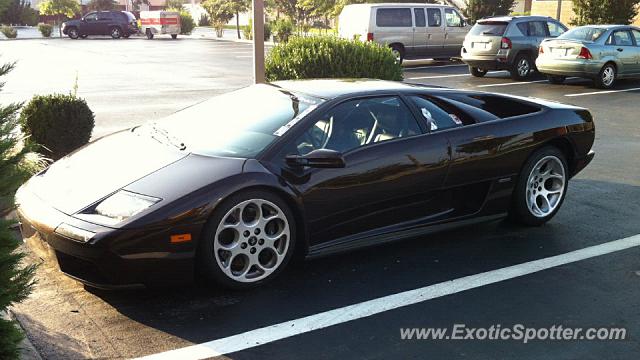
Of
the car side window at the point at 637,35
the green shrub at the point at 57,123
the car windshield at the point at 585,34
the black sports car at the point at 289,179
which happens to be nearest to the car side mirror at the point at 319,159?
the black sports car at the point at 289,179

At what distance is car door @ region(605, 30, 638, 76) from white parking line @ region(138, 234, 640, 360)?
12.1 m

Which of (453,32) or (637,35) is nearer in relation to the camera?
(637,35)

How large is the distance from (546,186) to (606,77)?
11.5 meters

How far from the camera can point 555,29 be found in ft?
62.3

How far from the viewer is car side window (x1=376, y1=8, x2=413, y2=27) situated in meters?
20.6

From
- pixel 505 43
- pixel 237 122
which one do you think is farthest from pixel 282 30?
pixel 237 122

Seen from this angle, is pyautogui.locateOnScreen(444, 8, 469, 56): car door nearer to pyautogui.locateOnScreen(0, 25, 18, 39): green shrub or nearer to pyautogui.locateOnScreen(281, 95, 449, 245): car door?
pyautogui.locateOnScreen(281, 95, 449, 245): car door

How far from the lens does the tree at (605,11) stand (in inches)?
1008

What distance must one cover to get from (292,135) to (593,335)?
2267 millimetres

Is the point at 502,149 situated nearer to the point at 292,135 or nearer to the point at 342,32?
the point at 292,135

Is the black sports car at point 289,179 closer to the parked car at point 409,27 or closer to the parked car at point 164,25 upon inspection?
the parked car at point 409,27

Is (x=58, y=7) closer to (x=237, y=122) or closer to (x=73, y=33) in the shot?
(x=73, y=33)

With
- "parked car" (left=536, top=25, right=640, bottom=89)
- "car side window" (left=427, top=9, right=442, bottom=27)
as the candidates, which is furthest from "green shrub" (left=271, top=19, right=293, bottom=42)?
"parked car" (left=536, top=25, right=640, bottom=89)

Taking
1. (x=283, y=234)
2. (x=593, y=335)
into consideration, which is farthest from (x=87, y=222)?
(x=593, y=335)
